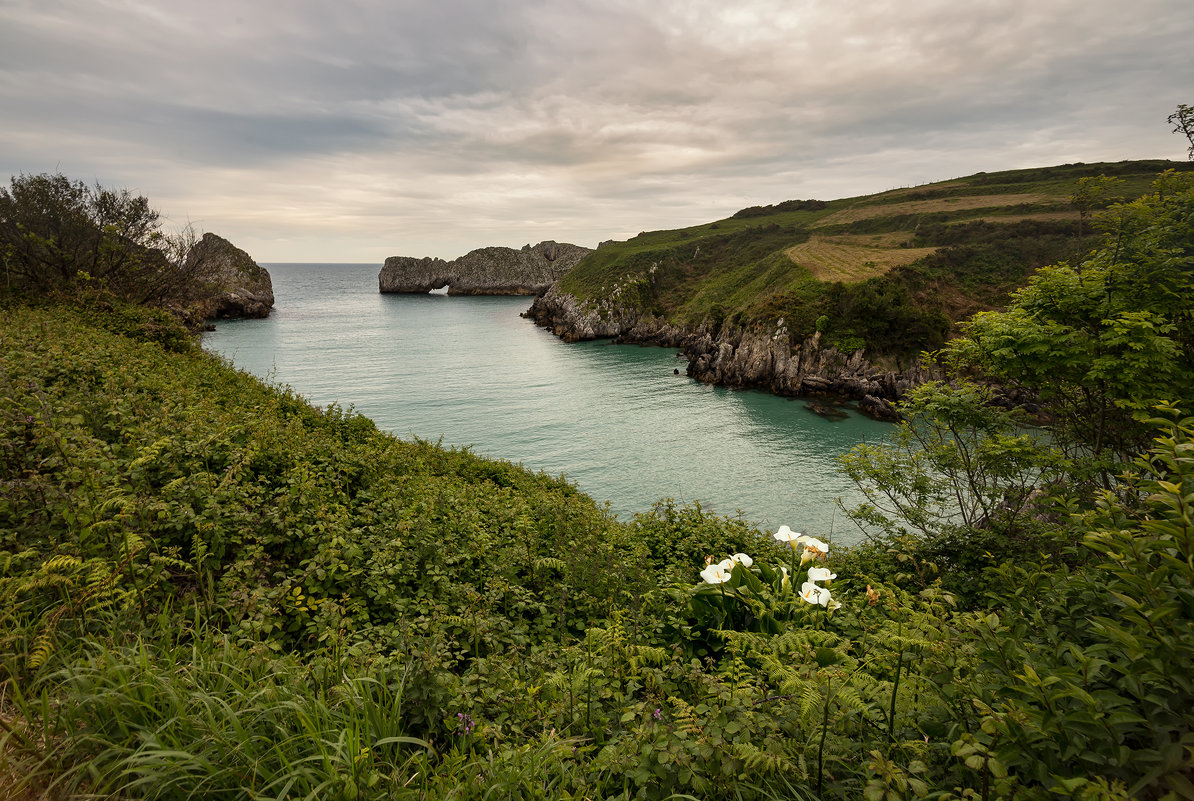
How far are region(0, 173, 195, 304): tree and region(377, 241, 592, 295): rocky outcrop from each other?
Result: 140 metres

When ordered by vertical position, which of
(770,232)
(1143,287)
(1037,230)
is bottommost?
(1143,287)

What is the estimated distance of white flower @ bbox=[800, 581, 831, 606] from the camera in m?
6.01

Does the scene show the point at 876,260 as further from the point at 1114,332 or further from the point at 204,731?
the point at 204,731

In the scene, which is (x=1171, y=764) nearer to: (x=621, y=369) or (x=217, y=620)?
(x=217, y=620)

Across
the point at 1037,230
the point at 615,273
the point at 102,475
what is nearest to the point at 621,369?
the point at 615,273

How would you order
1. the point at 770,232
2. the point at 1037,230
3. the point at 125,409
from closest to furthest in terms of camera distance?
the point at 125,409, the point at 1037,230, the point at 770,232

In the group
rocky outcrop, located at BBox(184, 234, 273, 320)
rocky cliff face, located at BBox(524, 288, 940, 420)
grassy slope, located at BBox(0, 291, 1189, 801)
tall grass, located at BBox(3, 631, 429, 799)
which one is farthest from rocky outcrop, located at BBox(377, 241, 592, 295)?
tall grass, located at BBox(3, 631, 429, 799)

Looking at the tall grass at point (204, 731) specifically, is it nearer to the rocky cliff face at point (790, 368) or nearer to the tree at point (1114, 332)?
the tree at point (1114, 332)

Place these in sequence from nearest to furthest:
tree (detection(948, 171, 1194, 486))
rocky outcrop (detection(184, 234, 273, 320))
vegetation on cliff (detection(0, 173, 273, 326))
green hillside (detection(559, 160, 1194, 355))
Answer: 1. tree (detection(948, 171, 1194, 486))
2. vegetation on cliff (detection(0, 173, 273, 326))
3. green hillside (detection(559, 160, 1194, 355))
4. rocky outcrop (detection(184, 234, 273, 320))

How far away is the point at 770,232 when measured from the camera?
10544 centimetres

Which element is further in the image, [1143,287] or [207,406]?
[207,406]

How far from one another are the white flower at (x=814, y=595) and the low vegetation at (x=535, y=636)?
7 centimetres

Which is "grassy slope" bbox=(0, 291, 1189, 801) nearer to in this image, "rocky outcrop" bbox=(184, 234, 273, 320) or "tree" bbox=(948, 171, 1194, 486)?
"tree" bbox=(948, 171, 1194, 486)

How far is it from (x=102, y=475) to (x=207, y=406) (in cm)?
531
